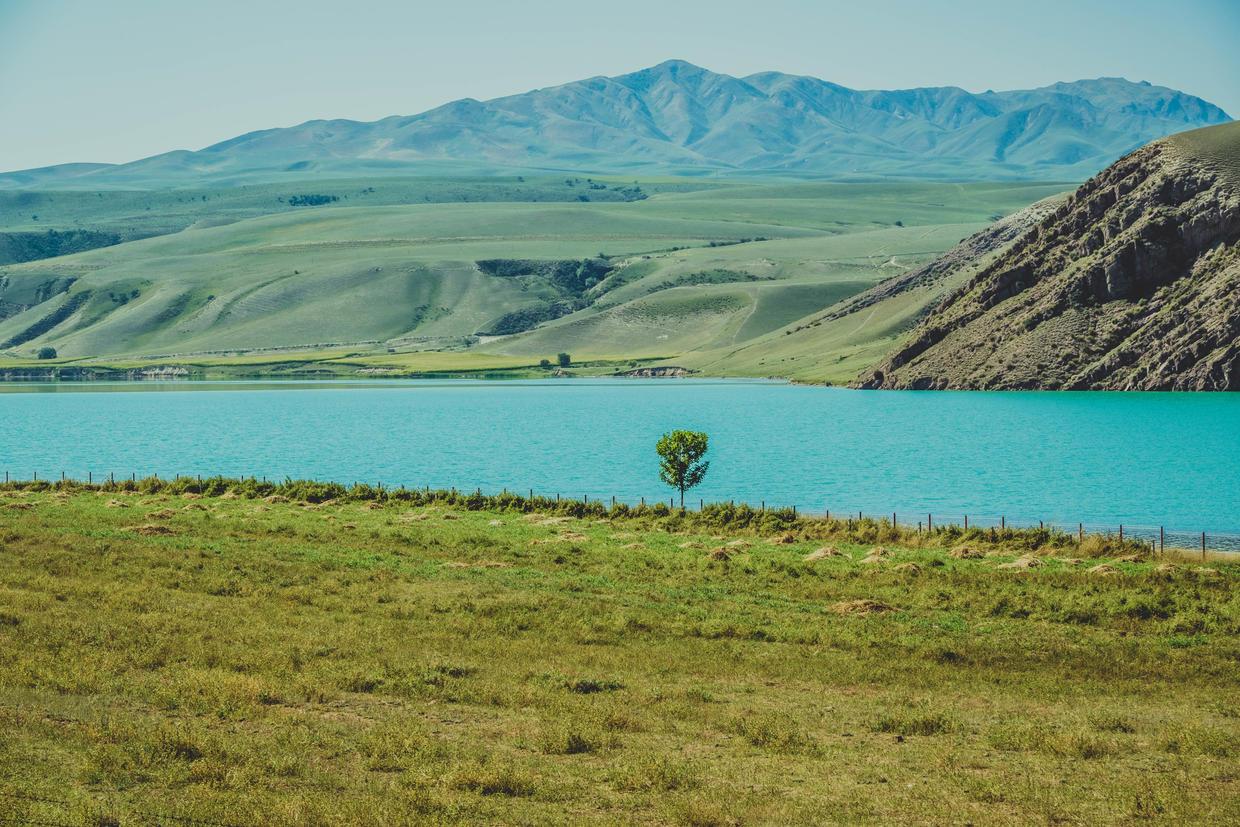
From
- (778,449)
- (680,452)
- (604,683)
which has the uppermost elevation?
(604,683)

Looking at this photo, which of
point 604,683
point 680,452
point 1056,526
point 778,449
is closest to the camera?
point 604,683

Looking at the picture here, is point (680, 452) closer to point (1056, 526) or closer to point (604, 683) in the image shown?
point (1056, 526)

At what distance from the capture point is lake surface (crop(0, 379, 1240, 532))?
7519cm

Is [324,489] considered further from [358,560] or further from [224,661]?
[224,661]

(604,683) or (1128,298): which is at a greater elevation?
(1128,298)

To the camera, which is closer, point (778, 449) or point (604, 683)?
point (604, 683)

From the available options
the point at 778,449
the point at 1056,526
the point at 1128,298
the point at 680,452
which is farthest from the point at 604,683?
the point at 1128,298

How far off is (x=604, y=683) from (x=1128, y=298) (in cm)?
17035

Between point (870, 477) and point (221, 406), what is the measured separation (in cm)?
13071

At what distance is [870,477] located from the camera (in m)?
85.6

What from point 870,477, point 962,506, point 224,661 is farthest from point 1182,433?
point 224,661

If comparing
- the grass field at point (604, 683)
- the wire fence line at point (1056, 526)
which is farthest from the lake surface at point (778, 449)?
the grass field at point (604, 683)

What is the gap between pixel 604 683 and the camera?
80.4ft

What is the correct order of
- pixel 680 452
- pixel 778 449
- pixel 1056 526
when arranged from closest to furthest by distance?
pixel 1056 526
pixel 680 452
pixel 778 449
